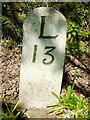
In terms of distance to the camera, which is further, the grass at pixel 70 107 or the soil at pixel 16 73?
the soil at pixel 16 73

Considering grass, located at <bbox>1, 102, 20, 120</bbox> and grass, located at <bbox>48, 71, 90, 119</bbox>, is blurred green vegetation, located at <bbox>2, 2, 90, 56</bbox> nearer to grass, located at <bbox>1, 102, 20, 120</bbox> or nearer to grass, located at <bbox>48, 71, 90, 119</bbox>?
grass, located at <bbox>48, 71, 90, 119</bbox>

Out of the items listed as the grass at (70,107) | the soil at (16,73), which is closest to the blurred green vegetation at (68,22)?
the soil at (16,73)

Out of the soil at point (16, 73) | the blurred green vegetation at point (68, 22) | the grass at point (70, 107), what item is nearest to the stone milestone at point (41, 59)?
the grass at point (70, 107)

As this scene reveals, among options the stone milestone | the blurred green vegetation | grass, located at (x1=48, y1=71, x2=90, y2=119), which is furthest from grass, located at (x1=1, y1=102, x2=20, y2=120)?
the blurred green vegetation

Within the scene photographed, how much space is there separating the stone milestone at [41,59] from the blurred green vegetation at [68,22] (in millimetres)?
1046

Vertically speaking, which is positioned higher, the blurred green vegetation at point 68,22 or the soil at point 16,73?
Result: the blurred green vegetation at point 68,22

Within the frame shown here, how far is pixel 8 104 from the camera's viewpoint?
12.1 ft

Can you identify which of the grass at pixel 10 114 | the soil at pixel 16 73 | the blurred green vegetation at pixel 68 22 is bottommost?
the grass at pixel 10 114

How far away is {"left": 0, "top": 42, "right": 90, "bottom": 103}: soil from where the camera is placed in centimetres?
390

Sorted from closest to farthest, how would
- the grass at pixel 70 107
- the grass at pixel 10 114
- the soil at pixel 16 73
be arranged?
the grass at pixel 10 114 → the grass at pixel 70 107 → the soil at pixel 16 73

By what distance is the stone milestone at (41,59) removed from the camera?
128 inches

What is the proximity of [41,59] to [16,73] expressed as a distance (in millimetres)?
812

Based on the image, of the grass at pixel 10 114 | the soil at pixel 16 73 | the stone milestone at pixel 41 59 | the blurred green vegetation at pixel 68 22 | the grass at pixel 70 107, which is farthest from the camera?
the blurred green vegetation at pixel 68 22

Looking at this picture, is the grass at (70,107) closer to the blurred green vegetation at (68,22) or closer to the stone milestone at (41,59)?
the stone milestone at (41,59)
